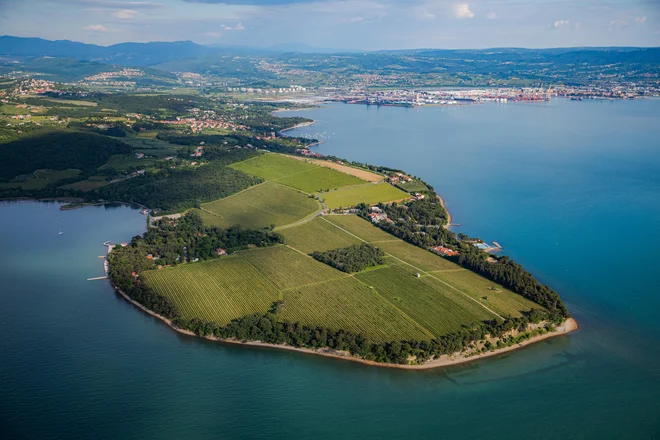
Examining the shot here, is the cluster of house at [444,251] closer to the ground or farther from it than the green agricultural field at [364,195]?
closer to the ground

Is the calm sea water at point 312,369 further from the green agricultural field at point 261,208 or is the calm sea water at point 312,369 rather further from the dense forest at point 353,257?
the dense forest at point 353,257

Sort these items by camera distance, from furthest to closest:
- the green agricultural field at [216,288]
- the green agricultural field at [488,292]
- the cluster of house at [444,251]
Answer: the cluster of house at [444,251] < the green agricultural field at [216,288] < the green agricultural field at [488,292]

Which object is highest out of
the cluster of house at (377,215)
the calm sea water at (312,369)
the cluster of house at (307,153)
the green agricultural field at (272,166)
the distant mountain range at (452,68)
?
the distant mountain range at (452,68)

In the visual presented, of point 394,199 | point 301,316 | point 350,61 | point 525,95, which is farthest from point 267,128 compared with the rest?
point 350,61

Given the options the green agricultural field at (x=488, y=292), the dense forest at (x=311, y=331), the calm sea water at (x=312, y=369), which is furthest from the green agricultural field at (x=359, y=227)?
the dense forest at (x=311, y=331)

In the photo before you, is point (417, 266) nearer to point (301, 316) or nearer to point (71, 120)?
point (301, 316)

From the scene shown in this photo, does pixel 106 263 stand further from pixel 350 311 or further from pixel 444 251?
pixel 444 251

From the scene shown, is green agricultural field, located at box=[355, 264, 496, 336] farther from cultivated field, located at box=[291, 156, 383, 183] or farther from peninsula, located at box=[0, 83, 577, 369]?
cultivated field, located at box=[291, 156, 383, 183]
